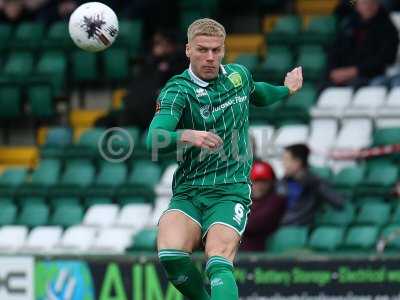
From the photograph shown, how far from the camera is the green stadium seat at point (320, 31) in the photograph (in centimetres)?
1550

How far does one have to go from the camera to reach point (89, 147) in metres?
15.4

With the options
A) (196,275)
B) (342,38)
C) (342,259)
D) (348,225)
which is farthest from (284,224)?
(196,275)

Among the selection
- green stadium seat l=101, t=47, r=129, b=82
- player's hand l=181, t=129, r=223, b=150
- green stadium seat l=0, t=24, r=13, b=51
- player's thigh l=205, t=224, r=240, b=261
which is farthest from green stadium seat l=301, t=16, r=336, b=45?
player's hand l=181, t=129, r=223, b=150

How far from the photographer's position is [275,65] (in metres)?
15.4

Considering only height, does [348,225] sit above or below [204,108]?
below

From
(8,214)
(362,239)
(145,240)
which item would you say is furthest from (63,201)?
(362,239)

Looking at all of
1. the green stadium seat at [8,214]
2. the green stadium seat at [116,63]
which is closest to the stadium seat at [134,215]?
the green stadium seat at [8,214]

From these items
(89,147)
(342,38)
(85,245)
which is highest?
(342,38)

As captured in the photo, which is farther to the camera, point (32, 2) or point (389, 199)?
point (32, 2)

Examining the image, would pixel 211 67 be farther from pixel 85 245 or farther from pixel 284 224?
pixel 85 245

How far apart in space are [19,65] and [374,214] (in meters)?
5.50

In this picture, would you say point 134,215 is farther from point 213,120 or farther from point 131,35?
point 213,120

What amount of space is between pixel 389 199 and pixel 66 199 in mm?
3577

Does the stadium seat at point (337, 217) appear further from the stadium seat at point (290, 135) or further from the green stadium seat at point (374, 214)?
the stadium seat at point (290, 135)
